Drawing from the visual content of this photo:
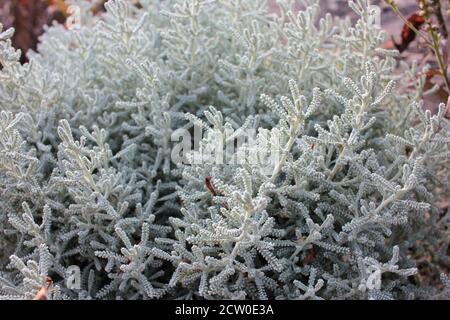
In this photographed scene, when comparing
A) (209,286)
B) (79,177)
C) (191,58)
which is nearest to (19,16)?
(191,58)

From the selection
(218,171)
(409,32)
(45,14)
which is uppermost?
(45,14)

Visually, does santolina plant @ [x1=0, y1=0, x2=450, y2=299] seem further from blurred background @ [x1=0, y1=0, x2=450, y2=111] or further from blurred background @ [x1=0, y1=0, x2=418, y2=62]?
blurred background @ [x1=0, y1=0, x2=418, y2=62]

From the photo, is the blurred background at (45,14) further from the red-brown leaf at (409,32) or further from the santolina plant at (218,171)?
the santolina plant at (218,171)

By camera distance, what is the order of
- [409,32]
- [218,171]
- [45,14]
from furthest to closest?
[45,14], [409,32], [218,171]

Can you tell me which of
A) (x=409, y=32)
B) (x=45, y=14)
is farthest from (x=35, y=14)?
(x=409, y=32)

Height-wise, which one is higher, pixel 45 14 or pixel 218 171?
pixel 45 14

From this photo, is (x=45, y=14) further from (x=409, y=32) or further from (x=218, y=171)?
(x=218, y=171)

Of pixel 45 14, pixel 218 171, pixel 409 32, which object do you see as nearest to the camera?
pixel 218 171

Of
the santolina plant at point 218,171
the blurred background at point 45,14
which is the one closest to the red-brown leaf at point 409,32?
the santolina plant at point 218,171

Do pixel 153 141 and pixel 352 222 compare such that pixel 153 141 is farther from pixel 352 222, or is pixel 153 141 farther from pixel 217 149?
pixel 352 222
